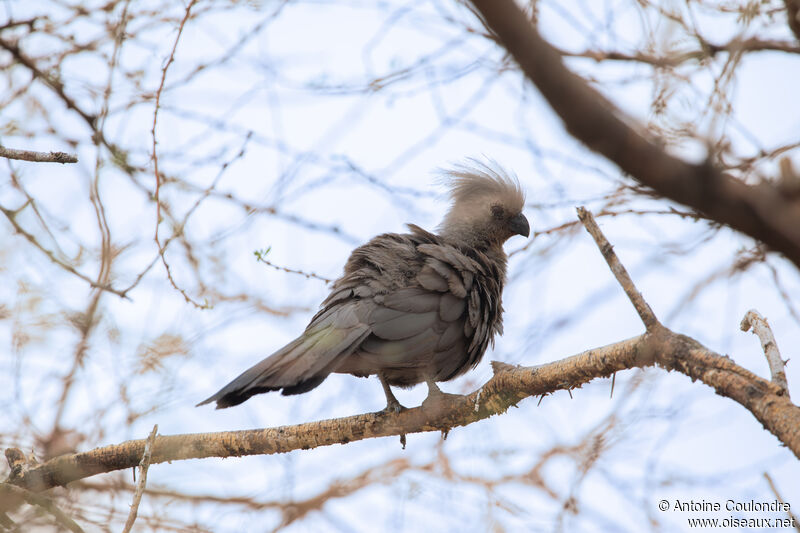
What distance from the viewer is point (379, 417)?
4.11 metres

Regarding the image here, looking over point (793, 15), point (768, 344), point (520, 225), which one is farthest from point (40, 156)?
point (793, 15)

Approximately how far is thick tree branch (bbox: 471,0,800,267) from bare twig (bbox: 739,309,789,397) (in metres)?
1.20

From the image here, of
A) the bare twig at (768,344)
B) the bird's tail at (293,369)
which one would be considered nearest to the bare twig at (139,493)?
the bird's tail at (293,369)

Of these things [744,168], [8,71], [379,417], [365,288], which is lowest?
[379,417]

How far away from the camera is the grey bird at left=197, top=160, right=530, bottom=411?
3.80 meters

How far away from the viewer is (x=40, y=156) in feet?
9.65

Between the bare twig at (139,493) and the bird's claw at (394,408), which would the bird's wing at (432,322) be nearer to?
the bird's claw at (394,408)

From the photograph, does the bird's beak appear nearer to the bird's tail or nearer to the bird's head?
the bird's head

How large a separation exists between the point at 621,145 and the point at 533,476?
12.4 feet

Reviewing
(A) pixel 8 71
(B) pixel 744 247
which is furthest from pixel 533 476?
(A) pixel 8 71

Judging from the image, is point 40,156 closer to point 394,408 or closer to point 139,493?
point 139,493

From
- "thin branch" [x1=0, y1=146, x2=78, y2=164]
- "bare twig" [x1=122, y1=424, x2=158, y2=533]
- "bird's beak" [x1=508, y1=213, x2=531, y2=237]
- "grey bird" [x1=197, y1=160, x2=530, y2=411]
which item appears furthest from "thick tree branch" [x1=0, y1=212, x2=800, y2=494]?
"bird's beak" [x1=508, y1=213, x2=531, y2=237]

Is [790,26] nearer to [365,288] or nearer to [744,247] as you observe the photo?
[744,247]

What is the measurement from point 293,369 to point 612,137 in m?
2.60
